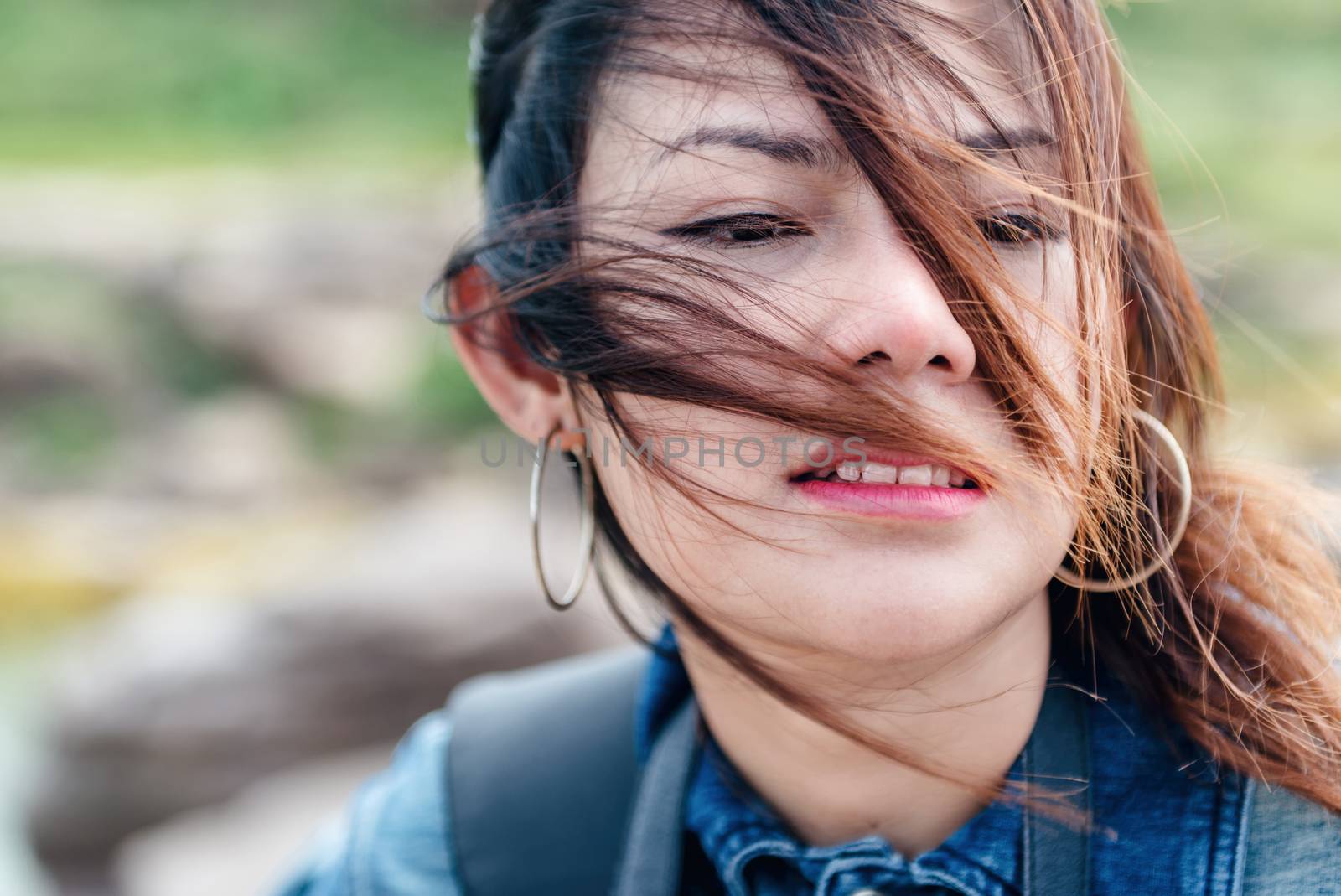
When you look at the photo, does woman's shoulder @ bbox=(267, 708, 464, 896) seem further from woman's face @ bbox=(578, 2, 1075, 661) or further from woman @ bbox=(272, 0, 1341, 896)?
woman's face @ bbox=(578, 2, 1075, 661)

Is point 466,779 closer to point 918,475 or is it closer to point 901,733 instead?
point 901,733

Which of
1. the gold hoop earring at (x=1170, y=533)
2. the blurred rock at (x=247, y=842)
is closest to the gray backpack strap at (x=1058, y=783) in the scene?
the gold hoop earring at (x=1170, y=533)

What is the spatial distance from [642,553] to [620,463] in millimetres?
101

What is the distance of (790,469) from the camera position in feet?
3.07

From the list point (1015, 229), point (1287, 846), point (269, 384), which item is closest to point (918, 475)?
point (1015, 229)

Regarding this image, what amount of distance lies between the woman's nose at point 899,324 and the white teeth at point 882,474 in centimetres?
8

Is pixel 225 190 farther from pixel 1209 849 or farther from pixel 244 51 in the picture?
pixel 1209 849

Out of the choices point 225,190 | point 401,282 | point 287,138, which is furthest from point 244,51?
point 401,282

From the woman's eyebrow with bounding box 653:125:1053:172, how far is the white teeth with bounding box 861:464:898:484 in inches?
9.8

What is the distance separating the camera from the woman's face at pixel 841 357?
35.7 inches

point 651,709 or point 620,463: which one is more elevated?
point 620,463

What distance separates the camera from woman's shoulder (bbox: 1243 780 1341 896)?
93 cm

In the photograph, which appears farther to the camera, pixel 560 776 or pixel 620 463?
pixel 560 776

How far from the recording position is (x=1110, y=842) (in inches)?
39.6
